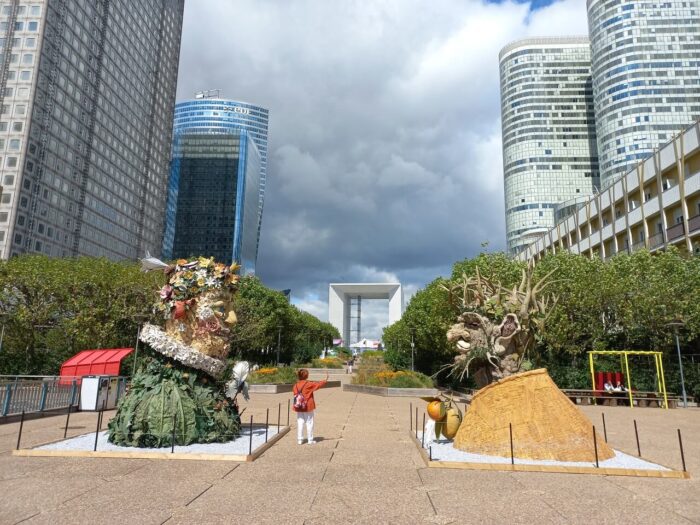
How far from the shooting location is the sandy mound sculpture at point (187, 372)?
994 cm

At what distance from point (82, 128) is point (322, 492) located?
84529 mm

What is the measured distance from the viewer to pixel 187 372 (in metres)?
10.7

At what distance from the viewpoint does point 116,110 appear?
86.2 metres

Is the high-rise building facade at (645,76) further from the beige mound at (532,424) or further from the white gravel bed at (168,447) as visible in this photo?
the white gravel bed at (168,447)

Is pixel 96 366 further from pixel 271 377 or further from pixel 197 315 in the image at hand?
pixel 197 315

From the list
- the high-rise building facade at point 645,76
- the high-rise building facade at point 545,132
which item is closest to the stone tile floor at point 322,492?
the high-rise building facade at point 645,76

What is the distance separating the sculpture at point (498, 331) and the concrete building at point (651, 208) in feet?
81.1

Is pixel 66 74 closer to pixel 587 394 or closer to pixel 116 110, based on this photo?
pixel 116 110

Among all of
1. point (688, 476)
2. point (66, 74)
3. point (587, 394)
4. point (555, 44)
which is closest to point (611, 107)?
point (555, 44)

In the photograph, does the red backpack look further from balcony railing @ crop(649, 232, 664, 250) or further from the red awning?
balcony railing @ crop(649, 232, 664, 250)

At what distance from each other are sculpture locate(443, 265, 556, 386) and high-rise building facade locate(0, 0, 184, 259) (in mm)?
66029

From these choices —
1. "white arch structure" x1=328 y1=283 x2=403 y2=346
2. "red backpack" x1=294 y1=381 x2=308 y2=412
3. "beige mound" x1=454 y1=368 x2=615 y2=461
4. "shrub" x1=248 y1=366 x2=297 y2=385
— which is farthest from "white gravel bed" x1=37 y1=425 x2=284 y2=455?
"white arch structure" x1=328 y1=283 x2=403 y2=346

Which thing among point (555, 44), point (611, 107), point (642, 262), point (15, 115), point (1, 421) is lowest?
point (1, 421)

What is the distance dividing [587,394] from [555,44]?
131202 millimetres
